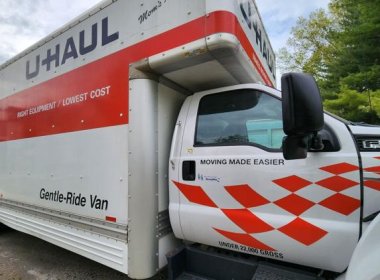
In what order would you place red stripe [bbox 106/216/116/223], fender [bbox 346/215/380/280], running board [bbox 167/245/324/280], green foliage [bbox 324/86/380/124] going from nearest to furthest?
fender [bbox 346/215/380/280], running board [bbox 167/245/324/280], red stripe [bbox 106/216/116/223], green foliage [bbox 324/86/380/124]

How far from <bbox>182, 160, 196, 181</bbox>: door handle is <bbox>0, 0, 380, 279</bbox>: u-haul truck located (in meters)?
0.01

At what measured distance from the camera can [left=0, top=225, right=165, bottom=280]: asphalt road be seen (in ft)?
13.0

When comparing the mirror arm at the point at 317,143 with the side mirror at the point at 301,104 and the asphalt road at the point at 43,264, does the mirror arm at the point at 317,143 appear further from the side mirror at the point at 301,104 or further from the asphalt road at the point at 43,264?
the asphalt road at the point at 43,264

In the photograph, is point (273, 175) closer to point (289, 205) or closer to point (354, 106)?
point (289, 205)

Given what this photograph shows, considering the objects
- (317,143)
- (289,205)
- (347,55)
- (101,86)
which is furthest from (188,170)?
(347,55)

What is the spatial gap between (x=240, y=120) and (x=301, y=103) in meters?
0.99

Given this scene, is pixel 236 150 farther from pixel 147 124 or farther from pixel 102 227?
pixel 102 227

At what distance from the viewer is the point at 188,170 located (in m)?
2.82

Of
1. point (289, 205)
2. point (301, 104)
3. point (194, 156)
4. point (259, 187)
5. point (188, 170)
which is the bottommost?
point (289, 205)

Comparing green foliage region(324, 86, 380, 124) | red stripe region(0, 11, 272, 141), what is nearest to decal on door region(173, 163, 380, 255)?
red stripe region(0, 11, 272, 141)

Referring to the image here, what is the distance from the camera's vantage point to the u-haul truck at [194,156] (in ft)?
6.84

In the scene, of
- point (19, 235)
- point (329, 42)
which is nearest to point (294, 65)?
point (329, 42)

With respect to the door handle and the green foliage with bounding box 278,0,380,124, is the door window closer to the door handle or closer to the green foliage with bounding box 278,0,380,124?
the door handle

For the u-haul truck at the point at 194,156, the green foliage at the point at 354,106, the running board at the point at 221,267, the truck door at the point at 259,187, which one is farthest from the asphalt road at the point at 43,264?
the green foliage at the point at 354,106
